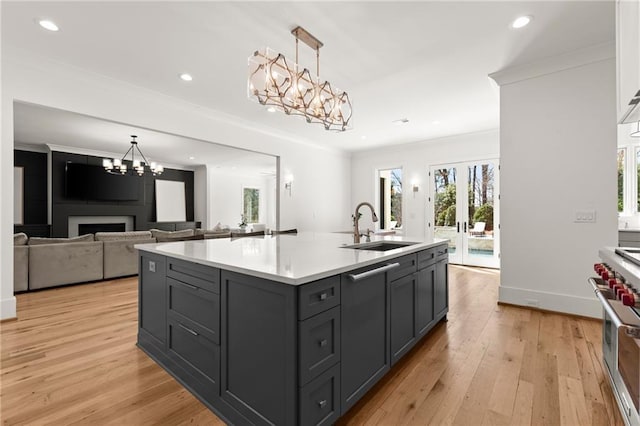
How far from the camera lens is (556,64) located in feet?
10.8

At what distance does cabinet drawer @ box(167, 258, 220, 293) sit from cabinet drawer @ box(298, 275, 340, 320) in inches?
23.9

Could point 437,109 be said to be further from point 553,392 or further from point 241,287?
point 241,287

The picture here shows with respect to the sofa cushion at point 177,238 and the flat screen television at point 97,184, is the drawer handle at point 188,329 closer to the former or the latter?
the sofa cushion at point 177,238

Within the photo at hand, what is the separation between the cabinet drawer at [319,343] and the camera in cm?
134

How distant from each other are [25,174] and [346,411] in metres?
9.07

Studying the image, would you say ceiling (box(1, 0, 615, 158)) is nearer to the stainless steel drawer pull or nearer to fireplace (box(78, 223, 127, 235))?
the stainless steel drawer pull

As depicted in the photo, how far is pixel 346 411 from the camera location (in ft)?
5.28

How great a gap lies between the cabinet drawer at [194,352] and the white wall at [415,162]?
592cm

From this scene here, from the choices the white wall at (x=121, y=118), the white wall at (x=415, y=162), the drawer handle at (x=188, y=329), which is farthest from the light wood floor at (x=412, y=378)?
the white wall at (x=415, y=162)

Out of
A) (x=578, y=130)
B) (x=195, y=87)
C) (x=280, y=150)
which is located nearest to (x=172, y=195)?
(x=280, y=150)

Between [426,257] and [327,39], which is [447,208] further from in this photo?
[327,39]

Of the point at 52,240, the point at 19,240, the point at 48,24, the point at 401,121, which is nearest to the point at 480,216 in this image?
the point at 401,121

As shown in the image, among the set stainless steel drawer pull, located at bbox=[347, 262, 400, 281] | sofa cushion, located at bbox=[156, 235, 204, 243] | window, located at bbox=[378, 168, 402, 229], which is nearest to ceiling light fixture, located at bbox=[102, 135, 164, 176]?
sofa cushion, located at bbox=[156, 235, 204, 243]

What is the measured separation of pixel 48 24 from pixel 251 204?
350 inches
